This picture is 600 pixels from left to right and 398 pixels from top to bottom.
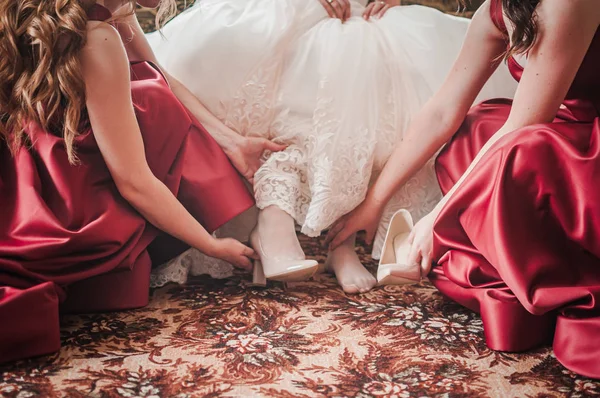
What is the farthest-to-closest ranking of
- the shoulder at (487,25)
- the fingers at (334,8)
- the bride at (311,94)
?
the fingers at (334,8) → the bride at (311,94) → the shoulder at (487,25)

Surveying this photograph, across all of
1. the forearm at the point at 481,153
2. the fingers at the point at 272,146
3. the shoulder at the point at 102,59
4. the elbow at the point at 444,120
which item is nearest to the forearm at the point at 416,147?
the elbow at the point at 444,120

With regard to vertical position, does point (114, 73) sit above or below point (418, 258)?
above

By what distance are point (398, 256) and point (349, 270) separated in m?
0.15

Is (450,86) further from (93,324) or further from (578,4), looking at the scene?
(93,324)

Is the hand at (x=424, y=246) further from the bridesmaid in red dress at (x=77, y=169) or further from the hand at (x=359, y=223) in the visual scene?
the bridesmaid in red dress at (x=77, y=169)

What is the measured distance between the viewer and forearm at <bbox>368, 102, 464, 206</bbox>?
5.13 feet

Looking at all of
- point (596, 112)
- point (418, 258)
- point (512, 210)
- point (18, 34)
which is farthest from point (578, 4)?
point (18, 34)

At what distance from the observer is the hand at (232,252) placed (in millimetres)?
1541

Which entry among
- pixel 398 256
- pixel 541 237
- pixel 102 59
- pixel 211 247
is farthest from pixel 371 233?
pixel 102 59

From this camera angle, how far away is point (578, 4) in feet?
3.99

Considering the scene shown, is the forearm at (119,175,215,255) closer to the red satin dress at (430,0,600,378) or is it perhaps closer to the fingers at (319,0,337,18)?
the red satin dress at (430,0,600,378)

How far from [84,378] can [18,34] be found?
628mm

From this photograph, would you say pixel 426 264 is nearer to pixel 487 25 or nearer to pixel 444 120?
pixel 444 120

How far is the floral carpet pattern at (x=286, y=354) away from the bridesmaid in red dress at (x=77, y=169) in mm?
85
